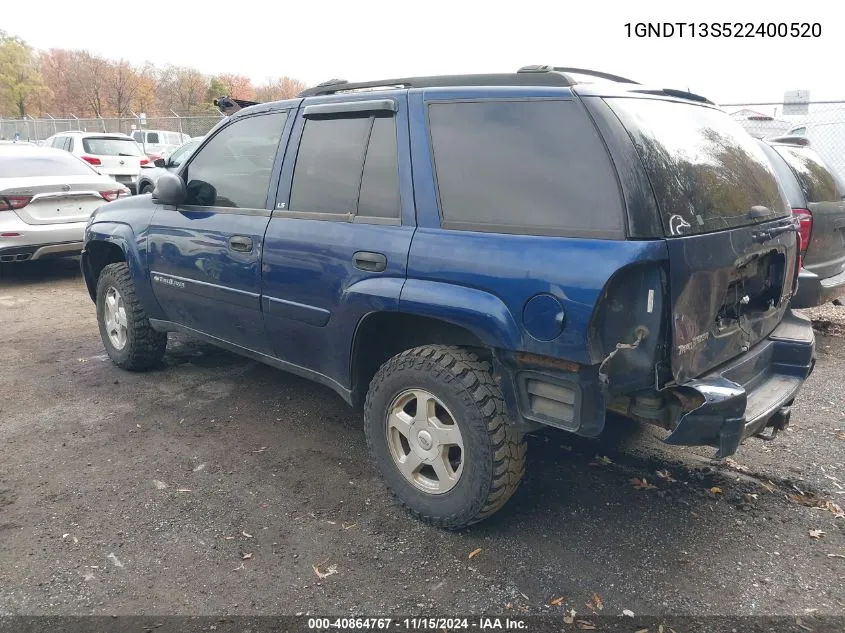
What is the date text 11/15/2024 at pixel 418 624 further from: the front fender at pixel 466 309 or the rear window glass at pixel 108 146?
the rear window glass at pixel 108 146

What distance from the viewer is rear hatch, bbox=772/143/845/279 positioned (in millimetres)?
4992

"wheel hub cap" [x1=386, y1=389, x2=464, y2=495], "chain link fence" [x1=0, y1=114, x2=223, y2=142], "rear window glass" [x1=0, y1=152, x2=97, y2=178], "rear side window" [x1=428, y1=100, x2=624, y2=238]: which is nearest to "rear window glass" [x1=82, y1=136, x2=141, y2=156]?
"rear window glass" [x1=0, y1=152, x2=97, y2=178]

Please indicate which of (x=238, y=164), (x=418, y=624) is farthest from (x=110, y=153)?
(x=418, y=624)

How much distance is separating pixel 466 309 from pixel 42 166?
7.76m

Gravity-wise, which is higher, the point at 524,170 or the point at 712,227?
the point at 524,170

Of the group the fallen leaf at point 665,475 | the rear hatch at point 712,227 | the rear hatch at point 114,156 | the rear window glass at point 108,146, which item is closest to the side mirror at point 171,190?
the rear hatch at point 712,227

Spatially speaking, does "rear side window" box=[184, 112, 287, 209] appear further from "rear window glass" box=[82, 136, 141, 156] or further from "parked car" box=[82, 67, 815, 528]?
"rear window glass" box=[82, 136, 141, 156]

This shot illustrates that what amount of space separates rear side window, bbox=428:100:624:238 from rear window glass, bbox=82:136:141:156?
13518mm

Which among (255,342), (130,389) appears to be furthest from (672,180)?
(130,389)

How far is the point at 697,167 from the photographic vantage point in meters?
2.68

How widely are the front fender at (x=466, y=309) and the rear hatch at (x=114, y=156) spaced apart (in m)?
13.4

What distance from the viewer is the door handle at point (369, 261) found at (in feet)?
9.83

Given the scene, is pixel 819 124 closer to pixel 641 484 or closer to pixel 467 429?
pixel 641 484

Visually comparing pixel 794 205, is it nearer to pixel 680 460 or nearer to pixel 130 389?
pixel 680 460
